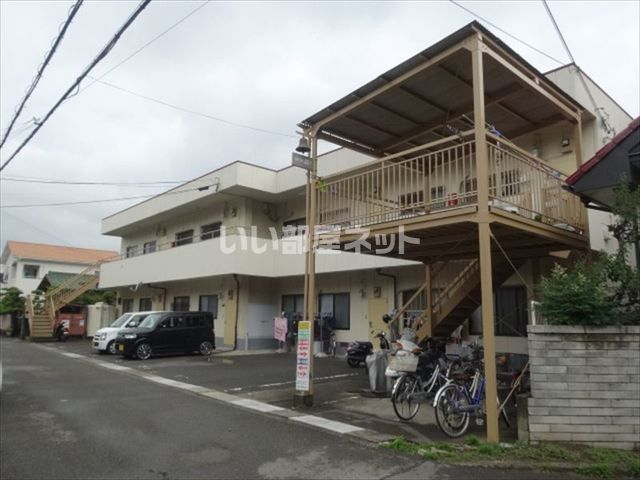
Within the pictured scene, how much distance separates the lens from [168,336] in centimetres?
1667

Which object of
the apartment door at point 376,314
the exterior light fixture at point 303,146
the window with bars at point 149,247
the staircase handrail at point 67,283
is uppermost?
the window with bars at point 149,247

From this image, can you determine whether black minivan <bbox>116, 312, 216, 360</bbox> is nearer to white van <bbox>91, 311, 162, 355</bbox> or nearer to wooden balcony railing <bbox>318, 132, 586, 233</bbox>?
white van <bbox>91, 311, 162, 355</bbox>

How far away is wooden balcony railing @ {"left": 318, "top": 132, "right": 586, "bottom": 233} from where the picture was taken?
6.98 meters

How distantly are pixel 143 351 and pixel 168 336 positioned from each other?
98cm

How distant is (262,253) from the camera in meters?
18.5

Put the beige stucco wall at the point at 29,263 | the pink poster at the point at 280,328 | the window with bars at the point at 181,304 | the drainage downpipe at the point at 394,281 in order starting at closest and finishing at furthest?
the drainage downpipe at the point at 394,281
the pink poster at the point at 280,328
the window with bars at the point at 181,304
the beige stucco wall at the point at 29,263

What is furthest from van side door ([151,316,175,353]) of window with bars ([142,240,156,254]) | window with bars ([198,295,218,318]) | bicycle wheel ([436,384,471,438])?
bicycle wheel ([436,384,471,438])

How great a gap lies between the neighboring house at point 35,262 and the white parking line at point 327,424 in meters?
35.6

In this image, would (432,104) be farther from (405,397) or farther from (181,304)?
(181,304)

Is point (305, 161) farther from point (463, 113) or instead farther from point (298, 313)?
point (298, 313)

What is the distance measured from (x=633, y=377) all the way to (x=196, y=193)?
18.2 m

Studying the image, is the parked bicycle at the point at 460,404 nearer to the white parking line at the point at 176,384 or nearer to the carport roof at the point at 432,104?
the carport roof at the point at 432,104

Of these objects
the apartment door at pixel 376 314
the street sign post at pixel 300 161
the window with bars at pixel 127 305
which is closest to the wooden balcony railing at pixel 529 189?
the street sign post at pixel 300 161

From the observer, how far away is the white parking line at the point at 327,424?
6570 millimetres
